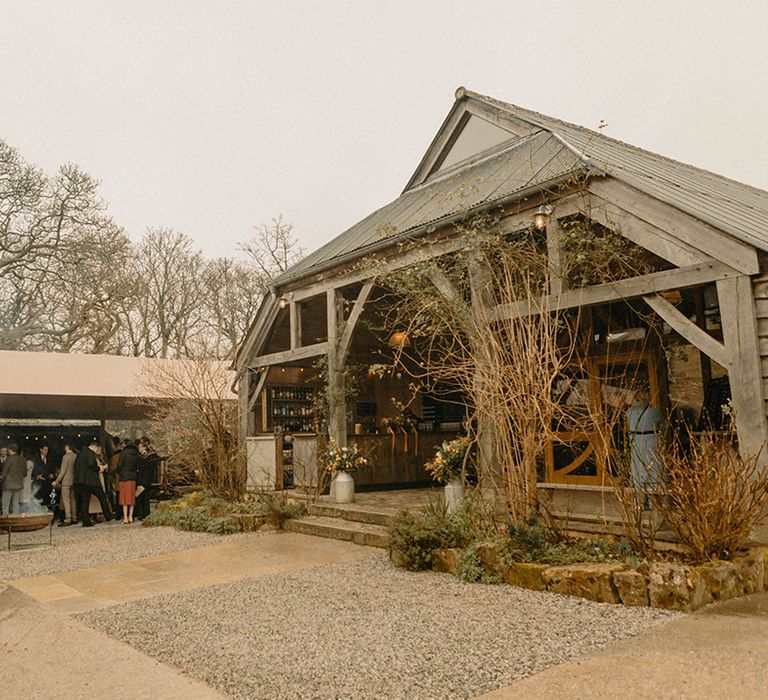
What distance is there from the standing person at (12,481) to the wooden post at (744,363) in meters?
11.3

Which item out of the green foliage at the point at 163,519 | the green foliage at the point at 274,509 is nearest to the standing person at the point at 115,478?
the green foliage at the point at 163,519

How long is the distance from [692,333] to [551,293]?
155 centimetres

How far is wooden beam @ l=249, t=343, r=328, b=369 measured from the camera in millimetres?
10477

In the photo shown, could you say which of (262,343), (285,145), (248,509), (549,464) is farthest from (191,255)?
(285,145)

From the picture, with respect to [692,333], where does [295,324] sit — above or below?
above

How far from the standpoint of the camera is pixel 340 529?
8.04 metres

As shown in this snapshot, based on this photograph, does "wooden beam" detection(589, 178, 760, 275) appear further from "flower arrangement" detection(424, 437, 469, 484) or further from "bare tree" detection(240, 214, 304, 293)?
"bare tree" detection(240, 214, 304, 293)

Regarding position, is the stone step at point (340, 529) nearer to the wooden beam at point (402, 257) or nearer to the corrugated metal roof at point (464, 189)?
the wooden beam at point (402, 257)

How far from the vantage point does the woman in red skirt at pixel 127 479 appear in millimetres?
11055

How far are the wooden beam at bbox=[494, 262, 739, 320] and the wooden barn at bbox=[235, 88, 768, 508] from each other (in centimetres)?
1

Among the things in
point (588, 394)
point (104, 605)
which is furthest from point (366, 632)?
point (588, 394)

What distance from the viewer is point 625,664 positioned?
3.46 m

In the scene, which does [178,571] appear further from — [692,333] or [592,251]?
[692,333]

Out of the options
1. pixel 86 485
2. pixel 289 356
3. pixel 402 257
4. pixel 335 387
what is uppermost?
pixel 402 257
